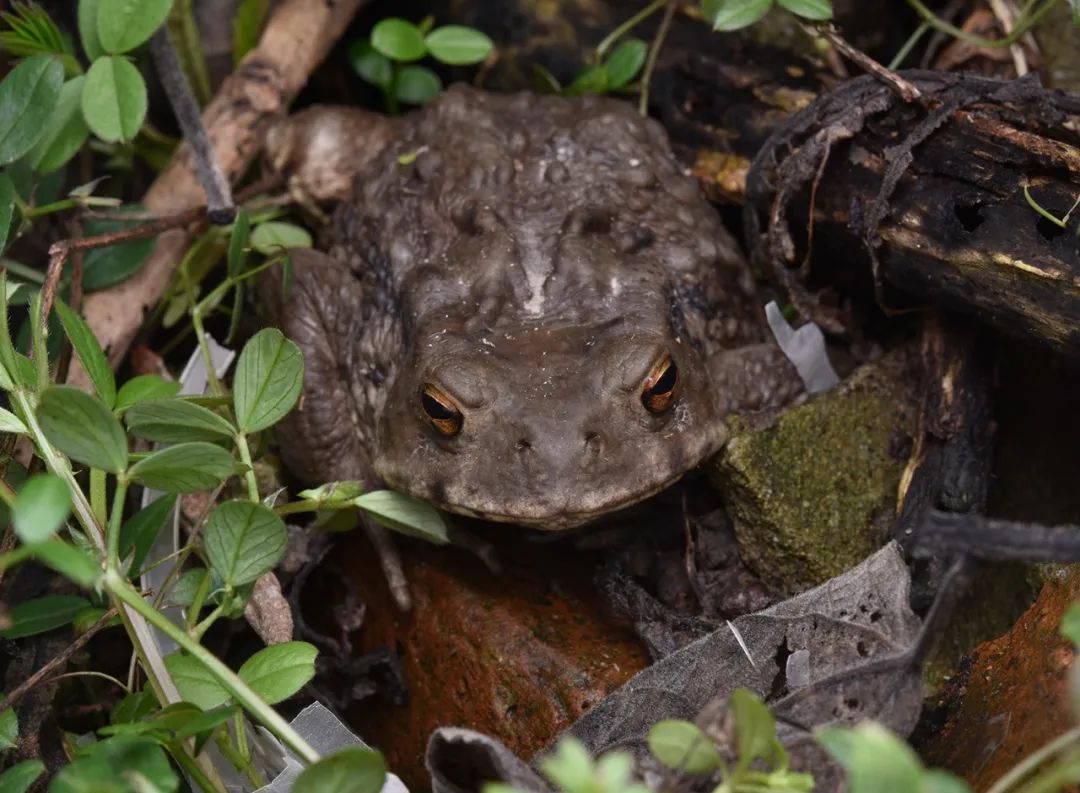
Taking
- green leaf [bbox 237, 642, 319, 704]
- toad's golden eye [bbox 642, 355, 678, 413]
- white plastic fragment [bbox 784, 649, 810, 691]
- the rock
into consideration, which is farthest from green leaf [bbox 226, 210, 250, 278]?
white plastic fragment [bbox 784, 649, 810, 691]

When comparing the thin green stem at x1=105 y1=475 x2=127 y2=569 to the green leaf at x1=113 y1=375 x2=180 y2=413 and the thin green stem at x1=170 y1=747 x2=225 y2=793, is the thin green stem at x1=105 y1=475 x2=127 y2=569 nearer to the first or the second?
the thin green stem at x1=170 y1=747 x2=225 y2=793

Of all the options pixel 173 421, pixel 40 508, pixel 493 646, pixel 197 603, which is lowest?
pixel 493 646

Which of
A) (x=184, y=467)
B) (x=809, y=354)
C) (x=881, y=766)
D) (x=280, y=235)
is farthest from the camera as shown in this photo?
(x=280, y=235)

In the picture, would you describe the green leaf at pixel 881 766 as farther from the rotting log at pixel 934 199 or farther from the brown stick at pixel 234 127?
the brown stick at pixel 234 127

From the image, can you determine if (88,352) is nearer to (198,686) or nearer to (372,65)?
(198,686)

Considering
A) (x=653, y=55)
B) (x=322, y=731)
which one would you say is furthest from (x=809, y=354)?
(x=322, y=731)

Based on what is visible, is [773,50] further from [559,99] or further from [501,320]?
[501,320]

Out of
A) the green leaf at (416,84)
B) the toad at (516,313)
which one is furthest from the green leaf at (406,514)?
the green leaf at (416,84)
